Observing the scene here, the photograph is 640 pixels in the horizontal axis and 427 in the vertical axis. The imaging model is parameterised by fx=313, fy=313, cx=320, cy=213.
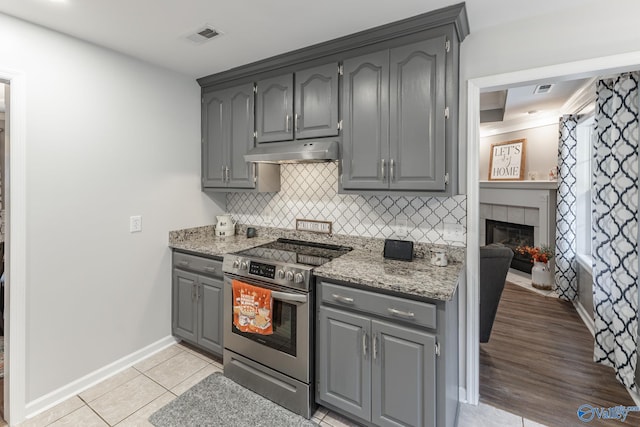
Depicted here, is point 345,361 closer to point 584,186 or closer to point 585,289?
point 585,289

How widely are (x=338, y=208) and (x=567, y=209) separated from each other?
Answer: 3.22 meters

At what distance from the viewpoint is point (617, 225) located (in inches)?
92.8

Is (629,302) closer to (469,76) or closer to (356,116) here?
(469,76)

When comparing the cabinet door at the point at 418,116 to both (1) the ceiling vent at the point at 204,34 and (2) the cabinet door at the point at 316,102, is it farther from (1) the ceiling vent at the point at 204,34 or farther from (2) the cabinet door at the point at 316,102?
(1) the ceiling vent at the point at 204,34

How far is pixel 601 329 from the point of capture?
8.42 ft

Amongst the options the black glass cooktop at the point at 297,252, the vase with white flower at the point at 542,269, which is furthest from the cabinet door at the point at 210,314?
the vase with white flower at the point at 542,269

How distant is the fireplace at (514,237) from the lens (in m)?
5.08

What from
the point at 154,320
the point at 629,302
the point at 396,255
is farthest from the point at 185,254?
the point at 629,302

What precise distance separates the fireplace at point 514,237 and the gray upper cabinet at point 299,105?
14.5 feet

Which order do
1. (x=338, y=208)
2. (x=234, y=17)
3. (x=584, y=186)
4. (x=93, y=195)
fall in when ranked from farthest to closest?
(x=584, y=186), (x=338, y=208), (x=93, y=195), (x=234, y=17)

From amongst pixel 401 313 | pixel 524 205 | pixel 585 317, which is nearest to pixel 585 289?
pixel 585 317

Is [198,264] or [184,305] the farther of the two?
[184,305]

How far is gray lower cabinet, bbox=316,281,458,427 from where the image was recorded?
63.1 inches

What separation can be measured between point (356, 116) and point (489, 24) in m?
0.99
